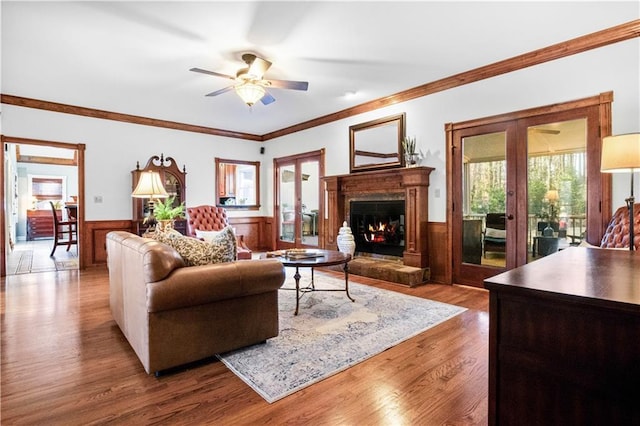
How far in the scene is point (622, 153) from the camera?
98.7 inches

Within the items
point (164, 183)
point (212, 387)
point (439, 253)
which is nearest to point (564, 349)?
point (212, 387)

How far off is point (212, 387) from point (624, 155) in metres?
3.26

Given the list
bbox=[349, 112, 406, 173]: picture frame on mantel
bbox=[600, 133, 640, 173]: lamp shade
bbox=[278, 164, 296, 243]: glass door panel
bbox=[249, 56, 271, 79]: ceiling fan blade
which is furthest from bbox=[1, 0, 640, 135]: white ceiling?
bbox=[278, 164, 296, 243]: glass door panel

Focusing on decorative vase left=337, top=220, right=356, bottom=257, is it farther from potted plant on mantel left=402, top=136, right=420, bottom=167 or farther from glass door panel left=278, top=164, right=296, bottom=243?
glass door panel left=278, top=164, right=296, bottom=243

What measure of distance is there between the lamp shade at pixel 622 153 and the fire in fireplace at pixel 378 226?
266cm

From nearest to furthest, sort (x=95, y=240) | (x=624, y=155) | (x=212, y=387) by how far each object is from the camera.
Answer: (x=212, y=387) < (x=624, y=155) < (x=95, y=240)

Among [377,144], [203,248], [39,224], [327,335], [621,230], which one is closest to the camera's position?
[203,248]

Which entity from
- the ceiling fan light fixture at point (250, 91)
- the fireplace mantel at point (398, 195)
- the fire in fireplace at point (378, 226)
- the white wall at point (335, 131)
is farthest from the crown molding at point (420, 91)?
the ceiling fan light fixture at point (250, 91)

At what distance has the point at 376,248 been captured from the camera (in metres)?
5.57

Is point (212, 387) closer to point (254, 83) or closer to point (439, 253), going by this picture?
point (254, 83)

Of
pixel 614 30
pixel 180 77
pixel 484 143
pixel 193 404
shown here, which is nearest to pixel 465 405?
pixel 193 404

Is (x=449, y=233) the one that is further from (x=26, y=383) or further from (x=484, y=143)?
(x=26, y=383)

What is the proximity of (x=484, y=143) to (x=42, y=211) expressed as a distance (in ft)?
42.8

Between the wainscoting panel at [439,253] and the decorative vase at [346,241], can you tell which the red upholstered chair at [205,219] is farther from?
the wainscoting panel at [439,253]
